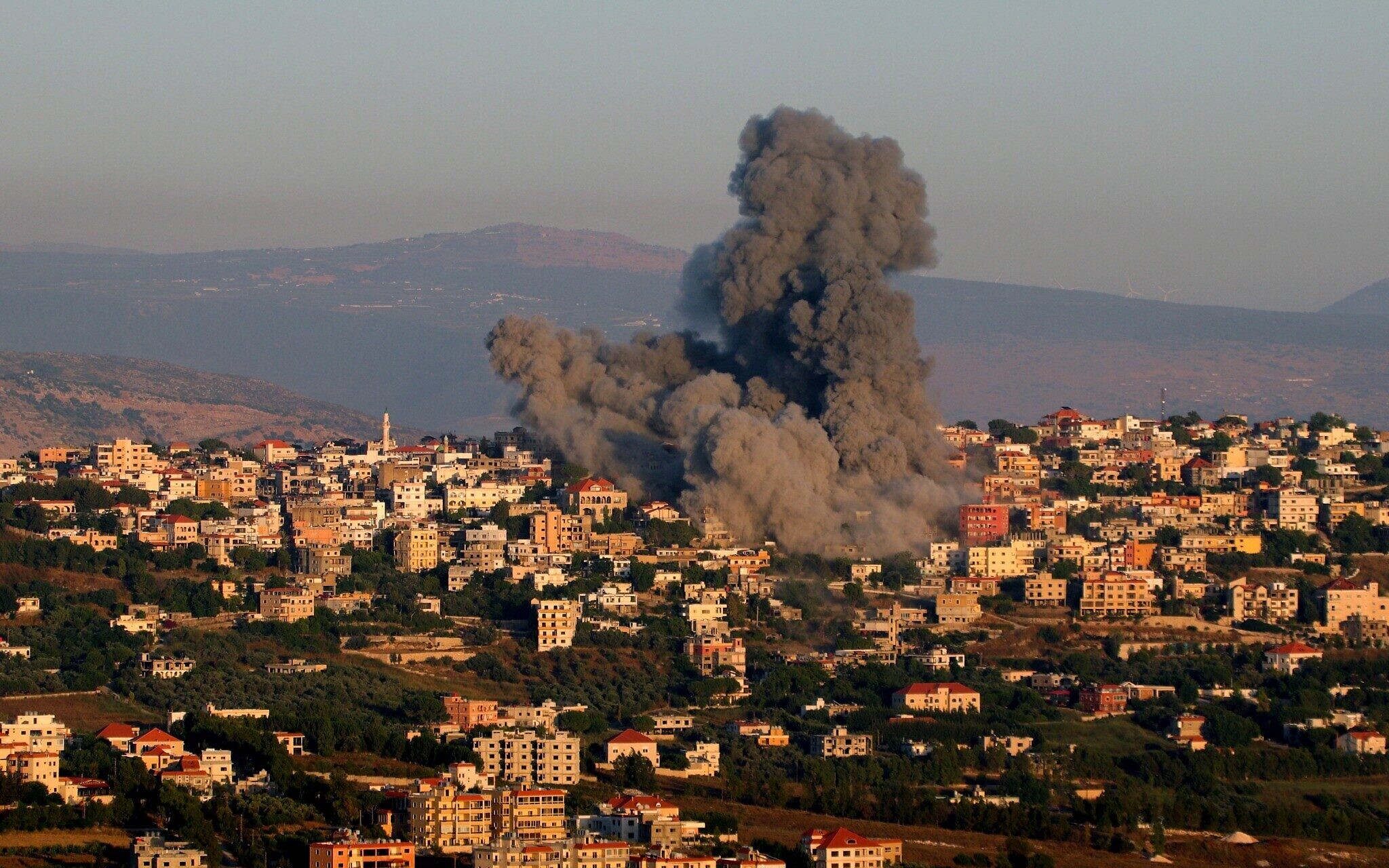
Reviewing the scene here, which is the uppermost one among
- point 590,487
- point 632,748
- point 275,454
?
point 275,454

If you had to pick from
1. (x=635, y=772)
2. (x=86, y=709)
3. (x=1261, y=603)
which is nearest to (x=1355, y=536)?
(x=1261, y=603)

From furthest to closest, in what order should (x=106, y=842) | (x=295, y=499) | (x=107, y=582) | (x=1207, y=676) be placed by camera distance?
(x=295, y=499)
(x=107, y=582)
(x=1207, y=676)
(x=106, y=842)

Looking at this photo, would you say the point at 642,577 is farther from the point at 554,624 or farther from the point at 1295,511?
the point at 1295,511

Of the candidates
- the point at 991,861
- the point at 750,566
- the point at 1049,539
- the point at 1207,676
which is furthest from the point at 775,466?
the point at 991,861

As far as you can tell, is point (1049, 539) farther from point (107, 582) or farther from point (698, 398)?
point (107, 582)

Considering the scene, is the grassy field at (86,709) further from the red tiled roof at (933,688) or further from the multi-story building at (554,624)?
the red tiled roof at (933,688)

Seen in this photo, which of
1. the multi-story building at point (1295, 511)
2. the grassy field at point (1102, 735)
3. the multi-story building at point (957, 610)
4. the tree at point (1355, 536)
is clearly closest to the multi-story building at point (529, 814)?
the grassy field at point (1102, 735)
